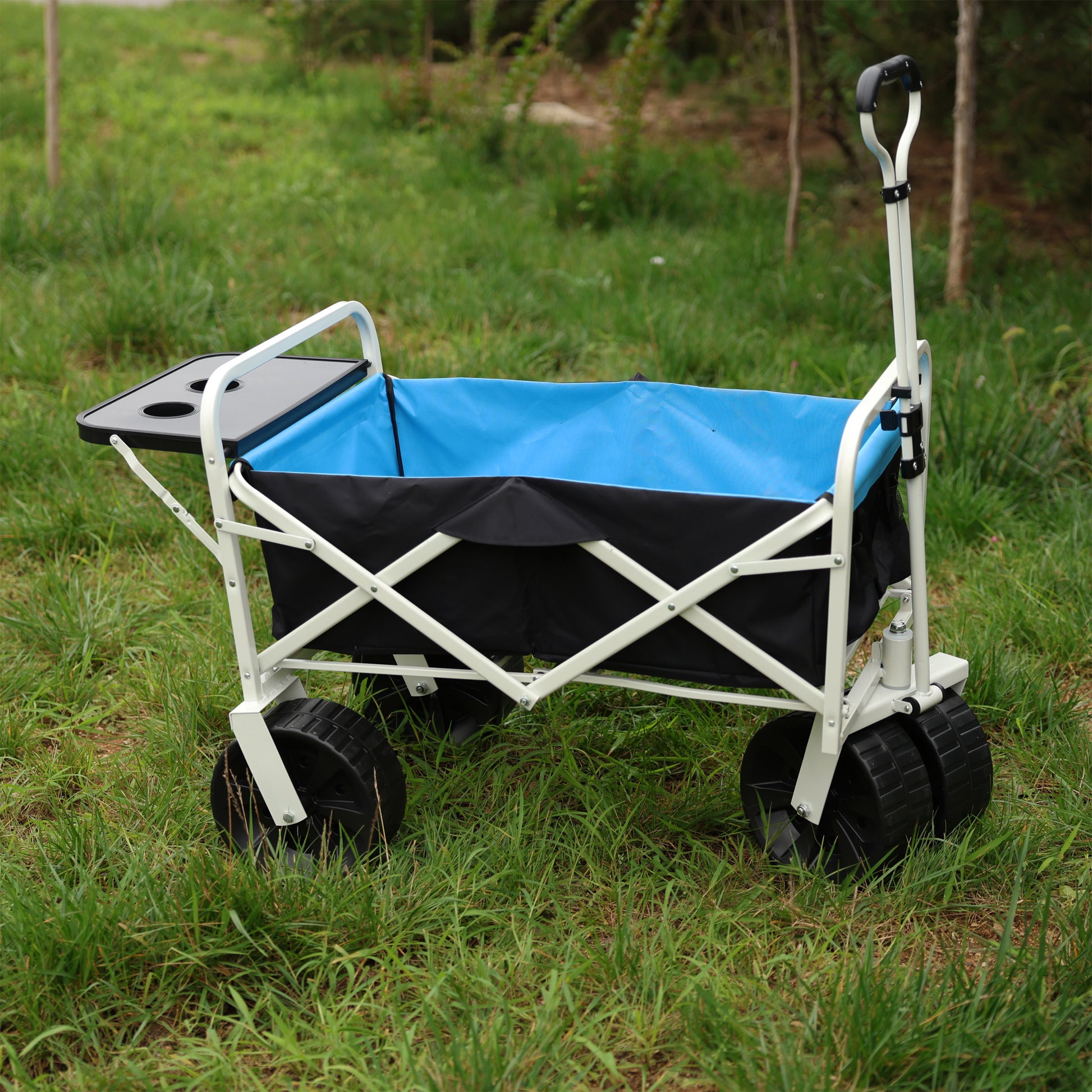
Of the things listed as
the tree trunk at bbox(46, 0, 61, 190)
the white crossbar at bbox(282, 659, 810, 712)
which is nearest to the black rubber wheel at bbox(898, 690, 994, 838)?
the white crossbar at bbox(282, 659, 810, 712)

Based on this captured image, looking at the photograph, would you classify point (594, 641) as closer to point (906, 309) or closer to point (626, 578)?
point (626, 578)

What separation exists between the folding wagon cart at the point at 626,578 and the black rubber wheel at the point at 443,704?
1.07 feet

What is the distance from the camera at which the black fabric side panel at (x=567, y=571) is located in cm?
194

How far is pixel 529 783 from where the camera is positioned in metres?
2.55

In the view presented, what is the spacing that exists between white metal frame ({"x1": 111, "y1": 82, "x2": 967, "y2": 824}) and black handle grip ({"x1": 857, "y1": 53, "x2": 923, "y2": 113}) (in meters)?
0.03

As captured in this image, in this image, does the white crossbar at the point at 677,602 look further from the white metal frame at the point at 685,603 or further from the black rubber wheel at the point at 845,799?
the black rubber wheel at the point at 845,799

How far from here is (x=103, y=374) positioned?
4336mm

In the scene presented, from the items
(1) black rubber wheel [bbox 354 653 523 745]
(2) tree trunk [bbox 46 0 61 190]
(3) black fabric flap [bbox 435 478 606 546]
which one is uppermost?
(2) tree trunk [bbox 46 0 61 190]

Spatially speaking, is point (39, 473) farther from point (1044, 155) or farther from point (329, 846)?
point (1044, 155)

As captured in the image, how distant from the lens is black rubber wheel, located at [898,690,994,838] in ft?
7.22

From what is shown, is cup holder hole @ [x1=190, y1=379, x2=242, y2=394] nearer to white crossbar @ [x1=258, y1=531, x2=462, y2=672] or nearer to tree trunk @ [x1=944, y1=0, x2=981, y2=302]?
white crossbar @ [x1=258, y1=531, x2=462, y2=672]

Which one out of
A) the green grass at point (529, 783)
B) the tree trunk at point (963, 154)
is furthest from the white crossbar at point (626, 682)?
the tree trunk at point (963, 154)

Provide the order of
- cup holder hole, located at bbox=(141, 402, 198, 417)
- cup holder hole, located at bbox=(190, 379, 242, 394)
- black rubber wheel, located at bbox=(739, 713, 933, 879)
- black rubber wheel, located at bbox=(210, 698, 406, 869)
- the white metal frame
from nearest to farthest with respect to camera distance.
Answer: the white metal frame < black rubber wheel, located at bbox=(739, 713, 933, 879) < black rubber wheel, located at bbox=(210, 698, 406, 869) < cup holder hole, located at bbox=(141, 402, 198, 417) < cup holder hole, located at bbox=(190, 379, 242, 394)

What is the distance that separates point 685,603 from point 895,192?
751 millimetres
